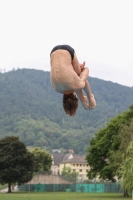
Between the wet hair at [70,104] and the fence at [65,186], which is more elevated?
the fence at [65,186]

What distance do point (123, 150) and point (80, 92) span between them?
45.6 m

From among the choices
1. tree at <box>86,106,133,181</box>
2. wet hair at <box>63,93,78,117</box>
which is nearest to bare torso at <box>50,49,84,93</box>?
wet hair at <box>63,93,78,117</box>

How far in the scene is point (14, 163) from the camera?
7962 centimetres

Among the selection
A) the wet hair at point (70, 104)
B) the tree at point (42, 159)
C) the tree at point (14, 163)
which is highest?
the tree at point (42, 159)

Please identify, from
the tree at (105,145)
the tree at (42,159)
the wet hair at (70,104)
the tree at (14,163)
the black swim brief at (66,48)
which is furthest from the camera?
the tree at (42,159)

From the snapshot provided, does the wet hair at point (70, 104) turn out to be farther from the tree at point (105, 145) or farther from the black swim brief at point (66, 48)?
the tree at point (105, 145)

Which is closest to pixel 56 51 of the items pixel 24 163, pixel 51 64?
pixel 51 64

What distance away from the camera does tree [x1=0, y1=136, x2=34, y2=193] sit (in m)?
77.9

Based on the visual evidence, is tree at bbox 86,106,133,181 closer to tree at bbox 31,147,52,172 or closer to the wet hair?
tree at bbox 31,147,52,172

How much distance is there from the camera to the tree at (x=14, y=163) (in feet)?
256

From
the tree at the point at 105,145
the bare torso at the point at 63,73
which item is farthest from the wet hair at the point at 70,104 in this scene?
the tree at the point at 105,145

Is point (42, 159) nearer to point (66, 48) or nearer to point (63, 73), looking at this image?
point (66, 48)

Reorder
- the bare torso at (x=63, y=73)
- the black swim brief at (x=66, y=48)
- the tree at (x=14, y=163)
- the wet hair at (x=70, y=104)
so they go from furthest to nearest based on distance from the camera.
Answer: the tree at (x=14, y=163)
the wet hair at (x=70, y=104)
the black swim brief at (x=66, y=48)
the bare torso at (x=63, y=73)

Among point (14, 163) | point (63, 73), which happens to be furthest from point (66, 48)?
point (14, 163)
